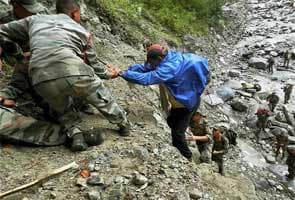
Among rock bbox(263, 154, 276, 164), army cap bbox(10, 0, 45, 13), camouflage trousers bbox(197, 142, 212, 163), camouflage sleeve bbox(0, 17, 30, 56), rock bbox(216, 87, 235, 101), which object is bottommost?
rock bbox(263, 154, 276, 164)

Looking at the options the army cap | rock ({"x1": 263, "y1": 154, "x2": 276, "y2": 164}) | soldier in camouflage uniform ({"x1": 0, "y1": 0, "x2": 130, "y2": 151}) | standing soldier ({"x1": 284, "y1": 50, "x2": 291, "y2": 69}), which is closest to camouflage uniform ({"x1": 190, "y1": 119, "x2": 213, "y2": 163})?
rock ({"x1": 263, "y1": 154, "x2": 276, "y2": 164})

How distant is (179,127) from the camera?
19.4 feet

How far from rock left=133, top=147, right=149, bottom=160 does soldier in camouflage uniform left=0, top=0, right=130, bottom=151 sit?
15.6 inches

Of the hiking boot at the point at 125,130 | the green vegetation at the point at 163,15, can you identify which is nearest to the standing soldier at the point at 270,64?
the green vegetation at the point at 163,15

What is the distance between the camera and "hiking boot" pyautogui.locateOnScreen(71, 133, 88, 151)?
4758 millimetres

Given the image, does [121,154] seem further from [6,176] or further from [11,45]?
[11,45]

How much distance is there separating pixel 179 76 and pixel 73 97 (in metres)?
1.31

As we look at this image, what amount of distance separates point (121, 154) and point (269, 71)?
10.4m

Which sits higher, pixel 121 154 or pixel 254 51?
pixel 121 154

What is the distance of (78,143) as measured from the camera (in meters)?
4.77

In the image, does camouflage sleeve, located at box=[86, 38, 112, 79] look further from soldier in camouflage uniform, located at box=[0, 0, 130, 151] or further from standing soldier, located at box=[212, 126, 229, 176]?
standing soldier, located at box=[212, 126, 229, 176]

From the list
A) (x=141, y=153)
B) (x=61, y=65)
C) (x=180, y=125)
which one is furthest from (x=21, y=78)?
(x=180, y=125)

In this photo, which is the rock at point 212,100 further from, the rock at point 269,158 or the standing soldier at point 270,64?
the standing soldier at point 270,64

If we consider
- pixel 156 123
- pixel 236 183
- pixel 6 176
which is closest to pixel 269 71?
pixel 236 183
